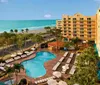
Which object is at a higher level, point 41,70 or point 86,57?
point 86,57

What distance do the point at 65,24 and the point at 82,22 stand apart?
548 cm

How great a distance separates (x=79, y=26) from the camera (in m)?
54.4

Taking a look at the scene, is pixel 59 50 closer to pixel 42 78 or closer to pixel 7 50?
pixel 7 50

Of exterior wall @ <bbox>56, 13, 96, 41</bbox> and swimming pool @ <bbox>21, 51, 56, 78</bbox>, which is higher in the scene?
exterior wall @ <bbox>56, 13, 96, 41</bbox>

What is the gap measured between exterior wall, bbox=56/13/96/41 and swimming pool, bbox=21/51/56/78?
16122 mm

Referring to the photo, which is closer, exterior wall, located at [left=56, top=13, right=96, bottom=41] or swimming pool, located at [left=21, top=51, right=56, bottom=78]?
swimming pool, located at [left=21, top=51, right=56, bottom=78]

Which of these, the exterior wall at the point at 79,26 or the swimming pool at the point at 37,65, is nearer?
the swimming pool at the point at 37,65

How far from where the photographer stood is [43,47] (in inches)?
1839

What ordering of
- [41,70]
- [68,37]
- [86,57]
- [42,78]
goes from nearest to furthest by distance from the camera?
1. [86,57]
2. [42,78]
3. [41,70]
4. [68,37]

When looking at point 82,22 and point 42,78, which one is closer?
point 42,78

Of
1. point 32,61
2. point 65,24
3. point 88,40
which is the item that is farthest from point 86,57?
point 65,24

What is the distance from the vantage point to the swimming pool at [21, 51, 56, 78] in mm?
27850

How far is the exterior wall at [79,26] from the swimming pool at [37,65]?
16.1 meters

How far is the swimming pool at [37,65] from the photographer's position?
27850 mm
